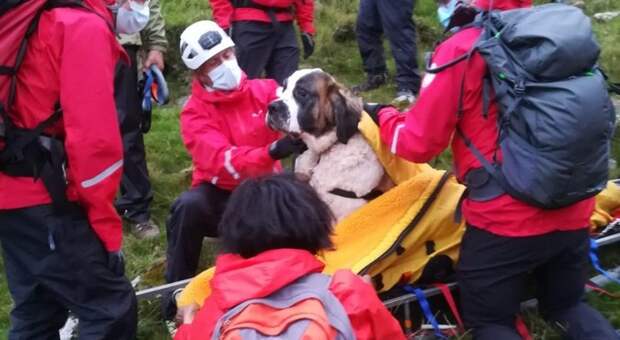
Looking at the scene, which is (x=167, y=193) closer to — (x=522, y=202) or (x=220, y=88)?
(x=220, y=88)

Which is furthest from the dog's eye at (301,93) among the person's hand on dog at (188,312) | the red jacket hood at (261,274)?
the red jacket hood at (261,274)

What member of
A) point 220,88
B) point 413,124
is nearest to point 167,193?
point 220,88

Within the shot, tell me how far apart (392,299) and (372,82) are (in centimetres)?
509

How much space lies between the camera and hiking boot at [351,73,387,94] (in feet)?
30.2

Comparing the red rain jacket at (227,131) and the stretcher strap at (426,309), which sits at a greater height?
the red rain jacket at (227,131)

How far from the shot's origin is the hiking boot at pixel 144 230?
6.43m

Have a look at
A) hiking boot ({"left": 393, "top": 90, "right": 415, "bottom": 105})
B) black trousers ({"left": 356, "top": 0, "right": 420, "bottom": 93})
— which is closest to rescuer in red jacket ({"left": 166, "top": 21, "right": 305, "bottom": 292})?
hiking boot ({"left": 393, "top": 90, "right": 415, "bottom": 105})

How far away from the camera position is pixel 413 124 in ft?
13.2

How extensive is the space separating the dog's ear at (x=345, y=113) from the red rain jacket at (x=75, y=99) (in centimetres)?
150

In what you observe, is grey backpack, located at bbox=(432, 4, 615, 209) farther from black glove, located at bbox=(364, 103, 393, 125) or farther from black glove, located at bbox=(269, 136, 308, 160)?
black glove, located at bbox=(269, 136, 308, 160)

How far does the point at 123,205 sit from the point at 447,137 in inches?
135

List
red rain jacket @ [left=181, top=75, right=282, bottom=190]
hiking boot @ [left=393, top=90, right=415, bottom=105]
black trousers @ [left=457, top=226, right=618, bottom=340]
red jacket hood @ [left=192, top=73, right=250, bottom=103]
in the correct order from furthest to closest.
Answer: hiking boot @ [left=393, top=90, right=415, bottom=105] < red jacket hood @ [left=192, top=73, right=250, bottom=103] < red rain jacket @ [left=181, top=75, right=282, bottom=190] < black trousers @ [left=457, top=226, right=618, bottom=340]

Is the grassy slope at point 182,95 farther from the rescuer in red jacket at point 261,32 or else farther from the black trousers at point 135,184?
the rescuer in red jacket at point 261,32

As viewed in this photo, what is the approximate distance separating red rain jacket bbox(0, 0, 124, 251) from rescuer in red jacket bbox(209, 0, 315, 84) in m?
3.72
